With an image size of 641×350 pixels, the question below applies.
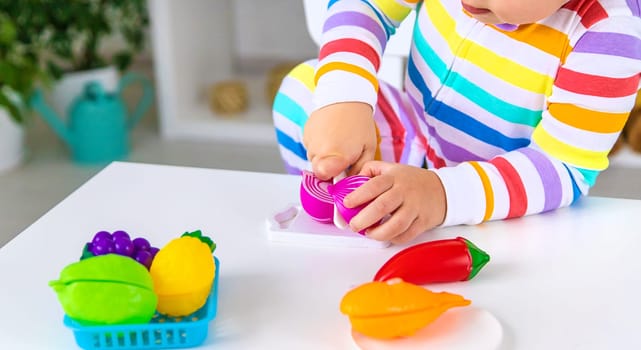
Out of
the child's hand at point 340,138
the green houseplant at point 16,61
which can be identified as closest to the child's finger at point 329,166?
the child's hand at point 340,138

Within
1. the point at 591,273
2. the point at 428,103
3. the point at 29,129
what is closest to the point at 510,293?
the point at 591,273

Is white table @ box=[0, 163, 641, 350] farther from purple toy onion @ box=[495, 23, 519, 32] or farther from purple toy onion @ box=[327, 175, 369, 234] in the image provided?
purple toy onion @ box=[495, 23, 519, 32]

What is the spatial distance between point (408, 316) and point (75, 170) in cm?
132

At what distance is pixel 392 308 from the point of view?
0.47m

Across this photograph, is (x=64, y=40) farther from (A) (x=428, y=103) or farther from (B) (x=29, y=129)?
(A) (x=428, y=103)

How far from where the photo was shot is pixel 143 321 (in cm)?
47

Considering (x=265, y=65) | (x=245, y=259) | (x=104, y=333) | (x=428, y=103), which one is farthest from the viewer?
(x=265, y=65)

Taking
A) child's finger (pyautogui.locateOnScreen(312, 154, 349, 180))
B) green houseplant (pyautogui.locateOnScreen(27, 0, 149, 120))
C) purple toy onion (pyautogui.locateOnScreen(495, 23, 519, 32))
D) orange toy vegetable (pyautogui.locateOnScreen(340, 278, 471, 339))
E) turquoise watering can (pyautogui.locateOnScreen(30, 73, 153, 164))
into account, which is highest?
purple toy onion (pyautogui.locateOnScreen(495, 23, 519, 32))

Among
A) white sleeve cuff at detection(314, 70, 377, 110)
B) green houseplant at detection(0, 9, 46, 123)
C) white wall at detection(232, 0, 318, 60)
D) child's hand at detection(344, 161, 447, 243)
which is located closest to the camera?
child's hand at detection(344, 161, 447, 243)

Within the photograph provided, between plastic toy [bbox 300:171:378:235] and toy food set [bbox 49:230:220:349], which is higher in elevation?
toy food set [bbox 49:230:220:349]

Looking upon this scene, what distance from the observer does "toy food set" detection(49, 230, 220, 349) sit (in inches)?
18.0

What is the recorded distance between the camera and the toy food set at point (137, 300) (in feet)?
1.50

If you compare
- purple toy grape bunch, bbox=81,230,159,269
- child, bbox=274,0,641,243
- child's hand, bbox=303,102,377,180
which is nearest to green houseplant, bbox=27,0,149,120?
child, bbox=274,0,641,243

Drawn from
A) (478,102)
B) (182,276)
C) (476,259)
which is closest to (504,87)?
(478,102)
